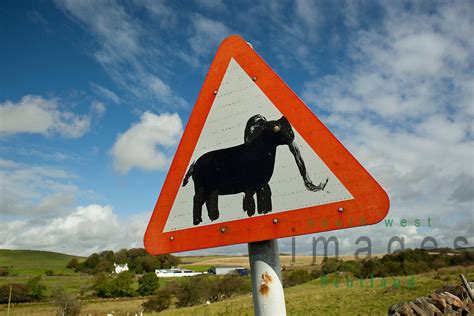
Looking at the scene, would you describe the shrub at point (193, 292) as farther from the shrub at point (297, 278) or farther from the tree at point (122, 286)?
the tree at point (122, 286)

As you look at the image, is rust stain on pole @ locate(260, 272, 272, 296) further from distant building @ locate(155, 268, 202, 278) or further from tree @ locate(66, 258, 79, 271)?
tree @ locate(66, 258, 79, 271)

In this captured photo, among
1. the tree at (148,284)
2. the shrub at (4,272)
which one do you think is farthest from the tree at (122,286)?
the shrub at (4,272)

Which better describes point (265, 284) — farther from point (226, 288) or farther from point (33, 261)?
point (33, 261)

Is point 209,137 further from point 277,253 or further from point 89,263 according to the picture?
point 89,263

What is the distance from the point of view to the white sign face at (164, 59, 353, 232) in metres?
2.24

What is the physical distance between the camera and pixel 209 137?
108 inches

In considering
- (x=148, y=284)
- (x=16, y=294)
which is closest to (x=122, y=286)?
(x=148, y=284)

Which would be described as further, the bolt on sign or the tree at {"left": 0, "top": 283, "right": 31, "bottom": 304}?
the tree at {"left": 0, "top": 283, "right": 31, "bottom": 304}

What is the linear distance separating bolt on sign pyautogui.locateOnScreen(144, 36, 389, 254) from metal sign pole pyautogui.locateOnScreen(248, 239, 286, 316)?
130 millimetres

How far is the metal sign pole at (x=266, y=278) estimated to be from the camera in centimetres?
230

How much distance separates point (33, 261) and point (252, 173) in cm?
10200

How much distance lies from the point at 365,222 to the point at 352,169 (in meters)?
0.32

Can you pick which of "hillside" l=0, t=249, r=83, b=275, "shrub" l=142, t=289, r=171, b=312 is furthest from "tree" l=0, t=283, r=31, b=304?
"shrub" l=142, t=289, r=171, b=312

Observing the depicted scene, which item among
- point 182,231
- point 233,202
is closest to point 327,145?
point 233,202
